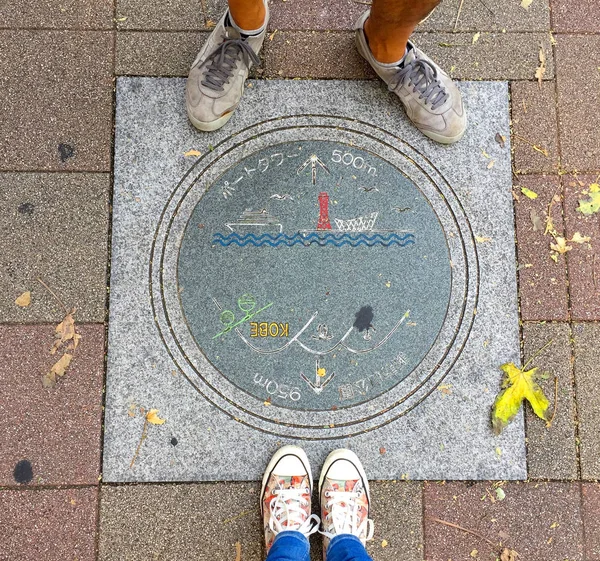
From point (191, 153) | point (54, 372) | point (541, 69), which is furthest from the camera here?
point (541, 69)

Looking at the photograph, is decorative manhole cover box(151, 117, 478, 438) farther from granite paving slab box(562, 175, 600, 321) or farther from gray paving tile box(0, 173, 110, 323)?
granite paving slab box(562, 175, 600, 321)

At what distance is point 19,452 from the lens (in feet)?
7.20

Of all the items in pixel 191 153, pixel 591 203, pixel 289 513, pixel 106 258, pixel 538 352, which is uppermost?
pixel 191 153

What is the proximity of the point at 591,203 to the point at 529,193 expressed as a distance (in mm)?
283

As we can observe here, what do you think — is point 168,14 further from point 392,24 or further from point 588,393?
point 588,393

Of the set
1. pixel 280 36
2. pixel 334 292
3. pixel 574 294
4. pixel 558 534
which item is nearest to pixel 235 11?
pixel 280 36

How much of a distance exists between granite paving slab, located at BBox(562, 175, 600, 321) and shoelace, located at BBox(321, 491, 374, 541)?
1245mm

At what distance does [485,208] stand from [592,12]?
1081 mm

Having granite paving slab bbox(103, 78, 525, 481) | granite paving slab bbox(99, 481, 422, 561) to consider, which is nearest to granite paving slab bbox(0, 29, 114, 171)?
granite paving slab bbox(103, 78, 525, 481)

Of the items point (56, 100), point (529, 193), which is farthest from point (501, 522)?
point (56, 100)

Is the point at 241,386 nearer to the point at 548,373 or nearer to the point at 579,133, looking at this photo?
the point at 548,373

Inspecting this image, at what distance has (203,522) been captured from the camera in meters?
2.19

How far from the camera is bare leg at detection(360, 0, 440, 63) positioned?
187 cm

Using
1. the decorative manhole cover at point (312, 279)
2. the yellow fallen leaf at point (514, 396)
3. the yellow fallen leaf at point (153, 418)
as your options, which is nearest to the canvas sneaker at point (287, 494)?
the decorative manhole cover at point (312, 279)
